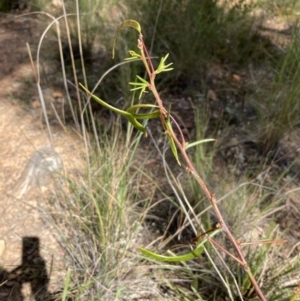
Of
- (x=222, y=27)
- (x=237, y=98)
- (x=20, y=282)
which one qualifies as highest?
(x=222, y=27)

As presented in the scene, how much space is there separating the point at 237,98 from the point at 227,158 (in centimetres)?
43

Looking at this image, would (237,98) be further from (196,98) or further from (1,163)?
(1,163)

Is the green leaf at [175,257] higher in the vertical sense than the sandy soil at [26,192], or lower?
higher

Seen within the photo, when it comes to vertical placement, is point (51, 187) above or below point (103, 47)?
below

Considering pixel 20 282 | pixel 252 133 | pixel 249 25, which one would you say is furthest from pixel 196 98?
pixel 20 282

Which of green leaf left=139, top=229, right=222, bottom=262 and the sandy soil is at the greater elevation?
green leaf left=139, top=229, right=222, bottom=262

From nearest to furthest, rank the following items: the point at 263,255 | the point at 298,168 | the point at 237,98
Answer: the point at 263,255, the point at 298,168, the point at 237,98

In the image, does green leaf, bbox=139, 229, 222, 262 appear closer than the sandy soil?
Yes

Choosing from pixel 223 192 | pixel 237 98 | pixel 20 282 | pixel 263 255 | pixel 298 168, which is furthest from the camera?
pixel 237 98

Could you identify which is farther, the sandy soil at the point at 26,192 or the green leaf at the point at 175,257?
the sandy soil at the point at 26,192

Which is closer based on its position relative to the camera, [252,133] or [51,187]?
[51,187]

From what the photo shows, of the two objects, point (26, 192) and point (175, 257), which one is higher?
point (175, 257)

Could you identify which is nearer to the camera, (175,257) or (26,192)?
(175,257)

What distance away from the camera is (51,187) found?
1594 millimetres
